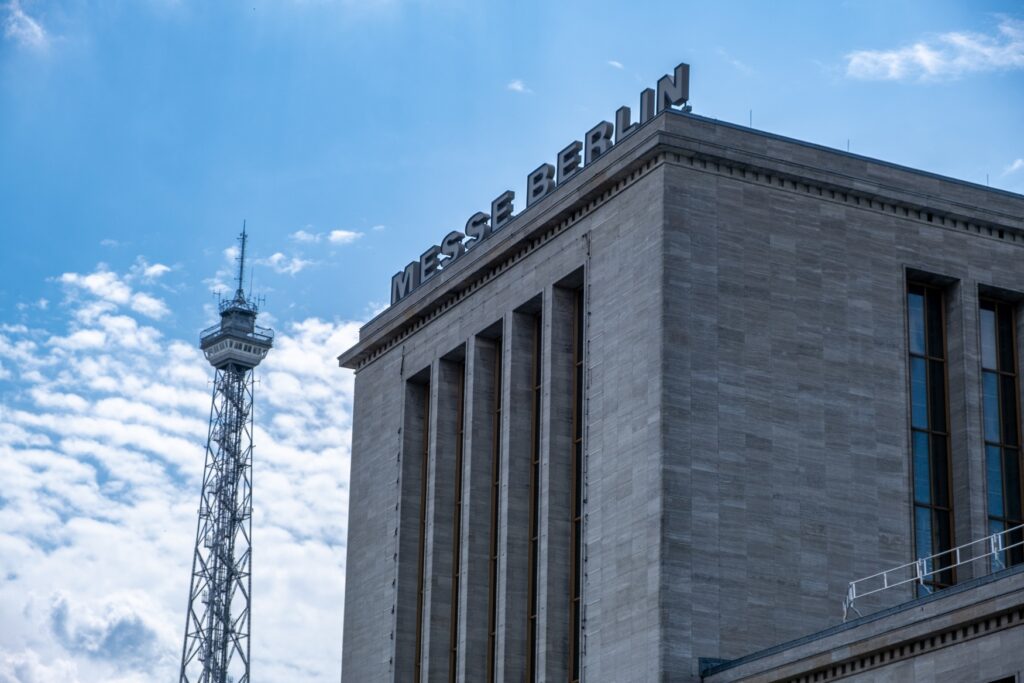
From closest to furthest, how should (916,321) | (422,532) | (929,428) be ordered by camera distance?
(929,428) < (916,321) < (422,532)

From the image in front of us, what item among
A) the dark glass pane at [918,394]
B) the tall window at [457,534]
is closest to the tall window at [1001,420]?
the dark glass pane at [918,394]

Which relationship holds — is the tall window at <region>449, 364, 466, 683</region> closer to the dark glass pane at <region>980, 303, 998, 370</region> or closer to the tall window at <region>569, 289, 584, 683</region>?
the tall window at <region>569, 289, 584, 683</region>

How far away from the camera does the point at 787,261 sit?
6988 centimetres

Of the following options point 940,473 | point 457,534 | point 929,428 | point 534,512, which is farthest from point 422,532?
point 940,473

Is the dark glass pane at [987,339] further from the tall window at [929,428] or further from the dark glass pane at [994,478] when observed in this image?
the dark glass pane at [994,478]

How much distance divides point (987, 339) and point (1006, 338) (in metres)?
0.89

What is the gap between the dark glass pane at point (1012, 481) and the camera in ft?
236

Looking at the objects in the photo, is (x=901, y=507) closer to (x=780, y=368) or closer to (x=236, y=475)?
(x=780, y=368)

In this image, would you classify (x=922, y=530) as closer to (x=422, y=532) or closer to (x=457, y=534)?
(x=457, y=534)

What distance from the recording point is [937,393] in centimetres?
7219

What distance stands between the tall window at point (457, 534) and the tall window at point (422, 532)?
163 centimetres

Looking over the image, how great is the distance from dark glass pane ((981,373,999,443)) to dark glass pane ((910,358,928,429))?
2.18 metres

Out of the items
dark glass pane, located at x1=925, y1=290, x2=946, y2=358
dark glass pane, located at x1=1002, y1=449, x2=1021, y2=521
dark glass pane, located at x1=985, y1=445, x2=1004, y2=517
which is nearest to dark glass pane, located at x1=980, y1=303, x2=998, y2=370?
dark glass pane, located at x1=925, y1=290, x2=946, y2=358

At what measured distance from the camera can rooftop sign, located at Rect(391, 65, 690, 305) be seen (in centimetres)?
7231
